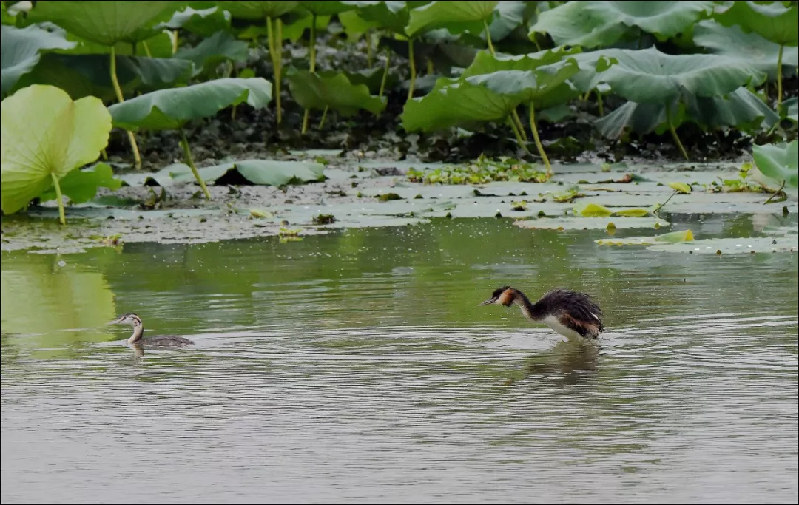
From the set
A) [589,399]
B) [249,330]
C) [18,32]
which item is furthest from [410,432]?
[18,32]

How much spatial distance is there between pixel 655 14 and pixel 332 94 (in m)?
3.18

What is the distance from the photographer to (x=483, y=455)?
12.7ft

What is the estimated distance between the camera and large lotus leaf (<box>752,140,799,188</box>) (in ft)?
25.2

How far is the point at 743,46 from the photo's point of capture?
14453 mm

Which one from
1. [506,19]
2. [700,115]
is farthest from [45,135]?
[506,19]

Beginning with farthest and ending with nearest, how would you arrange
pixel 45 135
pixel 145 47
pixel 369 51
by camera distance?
1. pixel 369 51
2. pixel 145 47
3. pixel 45 135

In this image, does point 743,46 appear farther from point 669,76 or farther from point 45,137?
point 45,137

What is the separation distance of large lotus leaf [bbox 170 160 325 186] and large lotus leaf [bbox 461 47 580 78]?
1578 mm

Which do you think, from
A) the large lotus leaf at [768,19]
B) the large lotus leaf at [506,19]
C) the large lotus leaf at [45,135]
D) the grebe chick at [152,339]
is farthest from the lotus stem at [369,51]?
the grebe chick at [152,339]

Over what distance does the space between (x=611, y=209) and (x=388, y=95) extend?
6.76m

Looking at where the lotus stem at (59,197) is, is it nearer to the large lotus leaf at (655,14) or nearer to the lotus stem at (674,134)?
the lotus stem at (674,134)

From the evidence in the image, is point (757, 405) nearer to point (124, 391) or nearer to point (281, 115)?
point (124, 391)

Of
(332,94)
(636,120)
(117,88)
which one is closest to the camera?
(117,88)

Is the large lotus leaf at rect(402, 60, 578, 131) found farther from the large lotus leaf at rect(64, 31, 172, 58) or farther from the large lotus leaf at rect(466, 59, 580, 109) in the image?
the large lotus leaf at rect(64, 31, 172, 58)
